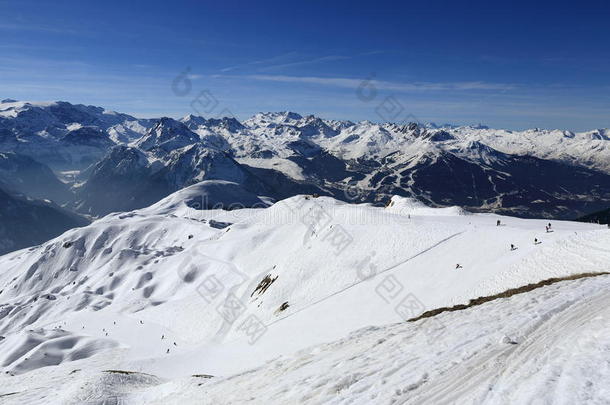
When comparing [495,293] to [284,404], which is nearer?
[284,404]

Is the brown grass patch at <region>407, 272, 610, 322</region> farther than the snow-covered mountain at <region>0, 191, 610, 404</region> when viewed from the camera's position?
Yes

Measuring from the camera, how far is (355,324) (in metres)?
33.3

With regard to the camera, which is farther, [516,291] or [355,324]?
[355,324]

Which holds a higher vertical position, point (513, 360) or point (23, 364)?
point (513, 360)

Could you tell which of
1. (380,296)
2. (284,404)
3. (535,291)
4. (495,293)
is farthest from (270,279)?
(284,404)

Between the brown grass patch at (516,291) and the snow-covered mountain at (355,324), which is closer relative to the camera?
the snow-covered mountain at (355,324)

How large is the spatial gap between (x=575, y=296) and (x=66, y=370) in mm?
61512

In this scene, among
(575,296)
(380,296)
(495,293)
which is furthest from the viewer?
(380,296)

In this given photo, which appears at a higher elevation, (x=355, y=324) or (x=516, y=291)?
(x=516, y=291)

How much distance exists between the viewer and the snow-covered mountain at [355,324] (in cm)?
1518

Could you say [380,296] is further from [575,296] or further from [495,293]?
[575,296]

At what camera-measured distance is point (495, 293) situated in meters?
29.1

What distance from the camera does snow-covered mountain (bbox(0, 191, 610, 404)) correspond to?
15180 millimetres

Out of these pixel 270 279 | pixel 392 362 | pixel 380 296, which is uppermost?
pixel 392 362
